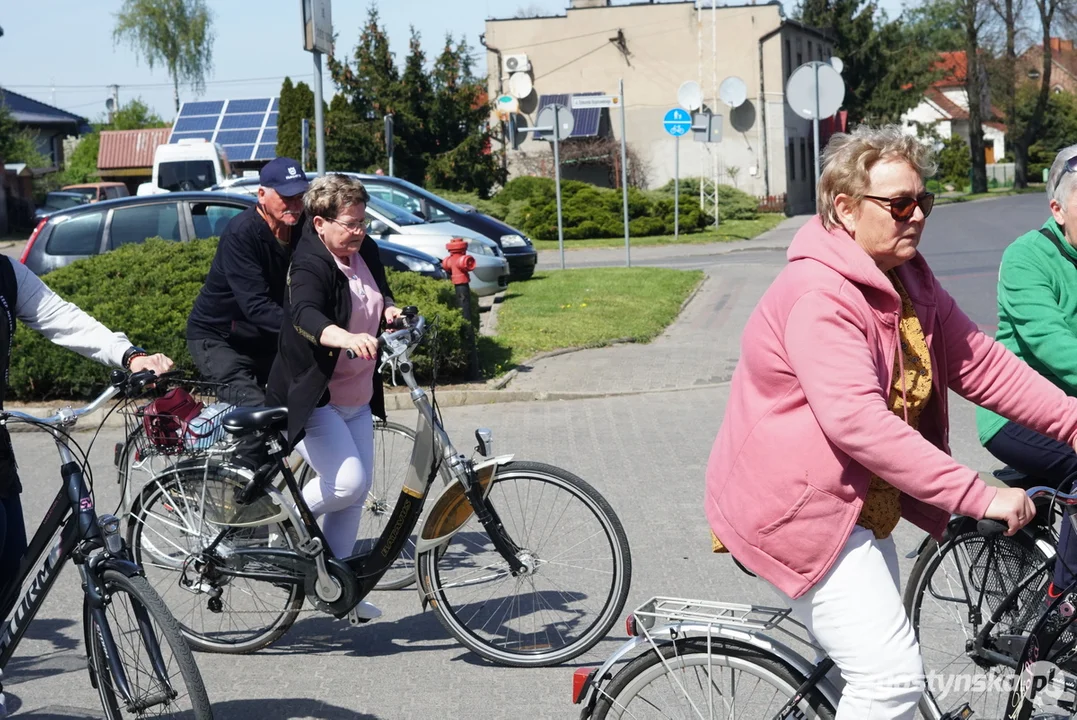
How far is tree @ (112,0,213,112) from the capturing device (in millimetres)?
75438

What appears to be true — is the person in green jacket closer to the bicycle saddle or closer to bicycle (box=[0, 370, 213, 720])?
the bicycle saddle

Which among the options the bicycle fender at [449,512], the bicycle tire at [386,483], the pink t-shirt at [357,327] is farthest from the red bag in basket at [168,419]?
the bicycle fender at [449,512]

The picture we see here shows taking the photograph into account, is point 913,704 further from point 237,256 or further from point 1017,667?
point 237,256

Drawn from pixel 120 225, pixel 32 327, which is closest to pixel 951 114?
pixel 120 225

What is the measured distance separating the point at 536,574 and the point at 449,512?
44 cm

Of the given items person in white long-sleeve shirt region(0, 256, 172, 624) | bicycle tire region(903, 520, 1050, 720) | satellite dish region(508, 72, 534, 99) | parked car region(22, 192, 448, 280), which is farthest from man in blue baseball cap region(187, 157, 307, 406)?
satellite dish region(508, 72, 534, 99)

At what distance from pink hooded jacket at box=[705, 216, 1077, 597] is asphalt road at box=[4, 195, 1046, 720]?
72.1 inches

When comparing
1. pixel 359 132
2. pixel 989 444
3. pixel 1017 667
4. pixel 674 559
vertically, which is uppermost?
pixel 359 132

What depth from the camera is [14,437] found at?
1020cm

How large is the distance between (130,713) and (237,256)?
8.21 ft

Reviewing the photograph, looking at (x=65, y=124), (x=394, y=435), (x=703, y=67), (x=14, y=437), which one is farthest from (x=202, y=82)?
(x=394, y=435)

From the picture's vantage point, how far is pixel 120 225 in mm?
13109

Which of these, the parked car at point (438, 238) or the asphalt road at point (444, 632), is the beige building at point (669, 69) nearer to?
the parked car at point (438, 238)

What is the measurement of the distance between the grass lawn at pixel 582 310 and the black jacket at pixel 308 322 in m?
6.32
